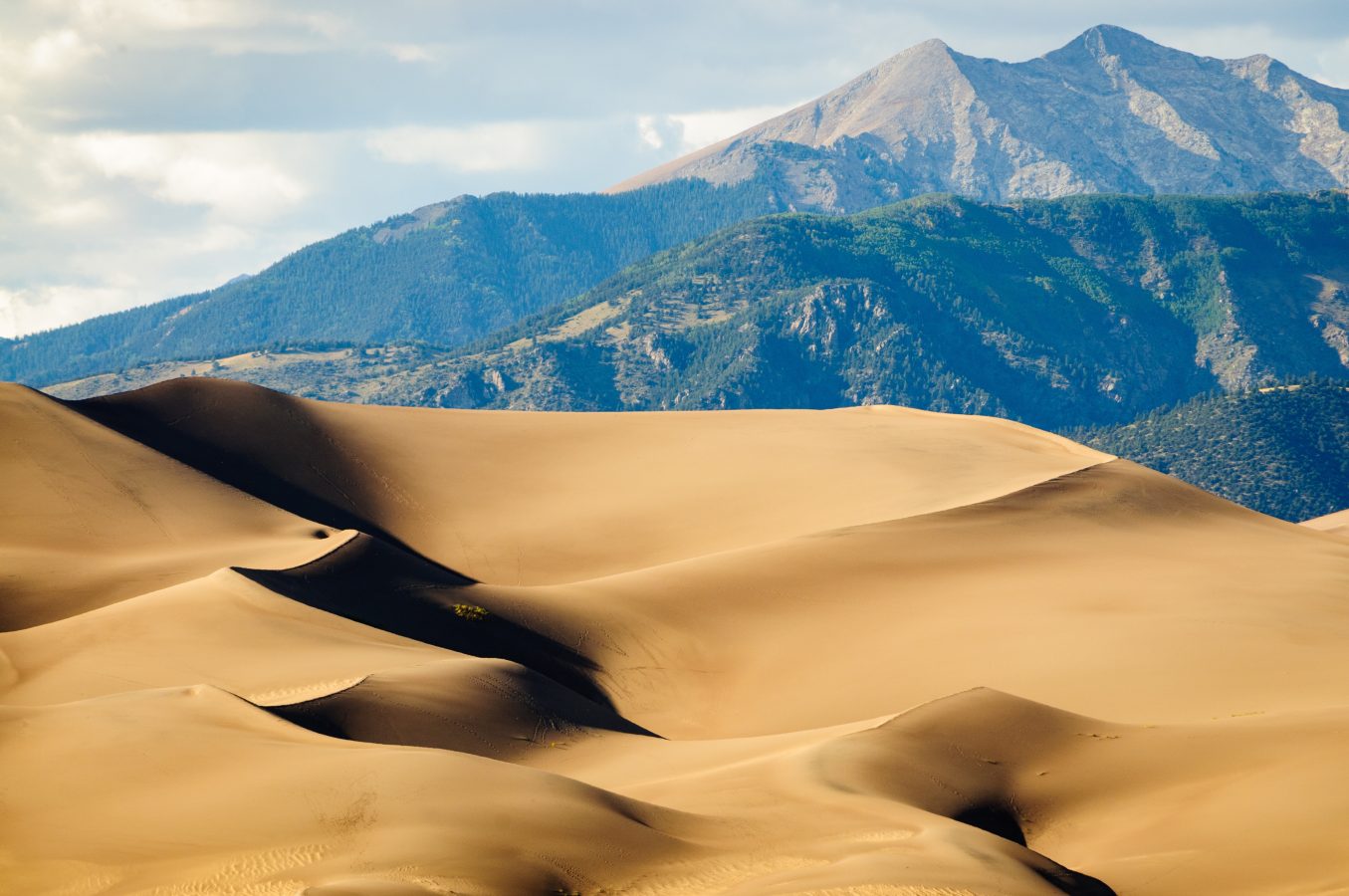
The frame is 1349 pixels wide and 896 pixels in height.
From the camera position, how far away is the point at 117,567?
50031 millimetres

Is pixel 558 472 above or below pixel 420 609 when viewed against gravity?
above

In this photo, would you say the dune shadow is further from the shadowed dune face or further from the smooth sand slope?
the shadowed dune face

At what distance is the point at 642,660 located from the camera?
159ft

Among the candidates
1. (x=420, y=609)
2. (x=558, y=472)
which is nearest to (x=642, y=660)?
(x=420, y=609)

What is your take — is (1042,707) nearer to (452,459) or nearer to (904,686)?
(904,686)

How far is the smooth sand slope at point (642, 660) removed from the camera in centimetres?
2516

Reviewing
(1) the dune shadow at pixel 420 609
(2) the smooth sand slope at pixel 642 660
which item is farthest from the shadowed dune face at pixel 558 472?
(1) the dune shadow at pixel 420 609

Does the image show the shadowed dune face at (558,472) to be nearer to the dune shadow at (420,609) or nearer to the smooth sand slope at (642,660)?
the smooth sand slope at (642,660)

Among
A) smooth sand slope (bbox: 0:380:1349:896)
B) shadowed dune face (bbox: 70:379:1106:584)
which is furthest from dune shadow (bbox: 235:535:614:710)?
shadowed dune face (bbox: 70:379:1106:584)

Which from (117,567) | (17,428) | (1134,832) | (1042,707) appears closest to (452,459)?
(17,428)

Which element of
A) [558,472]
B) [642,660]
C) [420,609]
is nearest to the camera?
[420,609]

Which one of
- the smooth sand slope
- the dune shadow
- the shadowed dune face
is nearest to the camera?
the smooth sand slope

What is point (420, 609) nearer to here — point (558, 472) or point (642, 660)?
point (642, 660)

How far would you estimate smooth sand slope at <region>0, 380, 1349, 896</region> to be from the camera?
82.5ft
